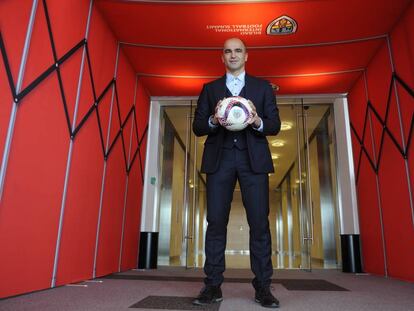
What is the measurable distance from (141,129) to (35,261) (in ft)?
8.75

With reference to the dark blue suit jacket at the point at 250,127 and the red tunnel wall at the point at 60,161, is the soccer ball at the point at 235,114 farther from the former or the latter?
the red tunnel wall at the point at 60,161

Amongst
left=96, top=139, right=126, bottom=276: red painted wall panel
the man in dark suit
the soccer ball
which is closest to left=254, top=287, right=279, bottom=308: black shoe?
the man in dark suit

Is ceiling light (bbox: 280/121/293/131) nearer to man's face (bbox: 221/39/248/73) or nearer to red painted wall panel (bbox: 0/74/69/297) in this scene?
man's face (bbox: 221/39/248/73)

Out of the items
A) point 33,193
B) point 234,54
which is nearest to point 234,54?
point 234,54

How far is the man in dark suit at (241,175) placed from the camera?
1.88 m

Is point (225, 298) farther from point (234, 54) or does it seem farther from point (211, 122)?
point (234, 54)

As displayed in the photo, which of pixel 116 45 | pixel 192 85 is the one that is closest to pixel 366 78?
pixel 192 85

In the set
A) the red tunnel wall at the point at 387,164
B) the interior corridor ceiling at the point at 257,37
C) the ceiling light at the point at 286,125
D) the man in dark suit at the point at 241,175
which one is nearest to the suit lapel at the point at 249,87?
the man in dark suit at the point at 241,175

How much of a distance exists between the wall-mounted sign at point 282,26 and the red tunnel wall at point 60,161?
1.65 meters

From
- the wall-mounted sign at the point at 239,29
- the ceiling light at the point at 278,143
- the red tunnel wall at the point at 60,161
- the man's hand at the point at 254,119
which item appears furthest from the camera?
the ceiling light at the point at 278,143

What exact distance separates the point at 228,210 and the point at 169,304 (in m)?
0.59

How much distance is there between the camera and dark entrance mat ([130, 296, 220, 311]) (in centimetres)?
169

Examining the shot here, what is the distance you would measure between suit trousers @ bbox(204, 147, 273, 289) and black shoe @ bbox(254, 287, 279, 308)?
0.13 feet

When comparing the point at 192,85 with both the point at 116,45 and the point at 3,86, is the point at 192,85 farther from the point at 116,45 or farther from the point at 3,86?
the point at 3,86
